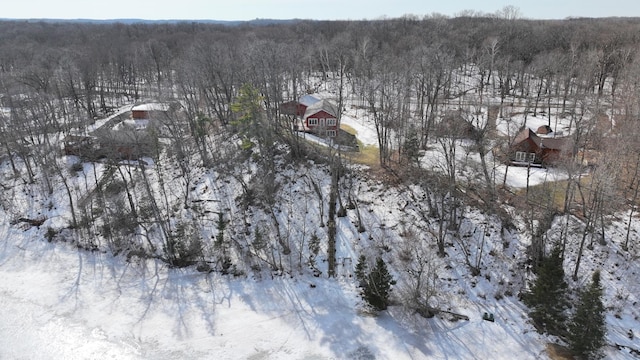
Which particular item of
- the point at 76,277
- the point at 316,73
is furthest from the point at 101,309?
the point at 316,73

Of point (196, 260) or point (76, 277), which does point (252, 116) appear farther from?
point (76, 277)

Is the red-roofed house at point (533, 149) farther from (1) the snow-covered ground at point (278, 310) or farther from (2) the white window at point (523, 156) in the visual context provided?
(1) the snow-covered ground at point (278, 310)

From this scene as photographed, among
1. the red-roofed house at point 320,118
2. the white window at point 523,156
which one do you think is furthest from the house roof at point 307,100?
the white window at point 523,156

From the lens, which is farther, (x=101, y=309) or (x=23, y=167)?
(x=23, y=167)

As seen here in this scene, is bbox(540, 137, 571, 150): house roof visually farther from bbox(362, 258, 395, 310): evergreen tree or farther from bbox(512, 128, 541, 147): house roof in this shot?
bbox(362, 258, 395, 310): evergreen tree

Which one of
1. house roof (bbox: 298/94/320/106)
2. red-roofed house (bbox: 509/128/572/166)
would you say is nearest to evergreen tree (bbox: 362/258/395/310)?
red-roofed house (bbox: 509/128/572/166)

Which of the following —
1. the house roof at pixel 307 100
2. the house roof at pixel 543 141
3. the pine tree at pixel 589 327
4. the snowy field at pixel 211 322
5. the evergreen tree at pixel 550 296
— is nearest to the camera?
the pine tree at pixel 589 327

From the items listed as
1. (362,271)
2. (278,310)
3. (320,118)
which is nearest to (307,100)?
(320,118)
